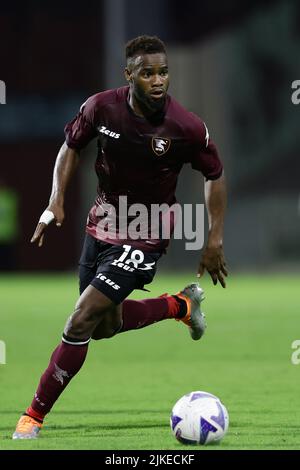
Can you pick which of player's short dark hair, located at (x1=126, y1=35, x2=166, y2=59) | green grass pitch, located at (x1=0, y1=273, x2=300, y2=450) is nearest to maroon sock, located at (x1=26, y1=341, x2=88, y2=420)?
green grass pitch, located at (x1=0, y1=273, x2=300, y2=450)

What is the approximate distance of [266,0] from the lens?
24656 mm

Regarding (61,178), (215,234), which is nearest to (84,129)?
(61,178)

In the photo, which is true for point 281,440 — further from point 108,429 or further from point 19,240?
point 19,240

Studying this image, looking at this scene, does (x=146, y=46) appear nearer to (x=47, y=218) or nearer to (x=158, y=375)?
(x=47, y=218)

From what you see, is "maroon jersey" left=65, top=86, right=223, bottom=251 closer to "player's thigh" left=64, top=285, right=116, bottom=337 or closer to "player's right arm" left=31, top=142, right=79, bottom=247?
"player's right arm" left=31, top=142, right=79, bottom=247

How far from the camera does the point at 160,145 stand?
23.7 feet

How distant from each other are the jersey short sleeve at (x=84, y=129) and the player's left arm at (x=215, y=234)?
78 cm

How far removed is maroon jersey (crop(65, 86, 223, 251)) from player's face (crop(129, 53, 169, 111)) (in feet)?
0.81

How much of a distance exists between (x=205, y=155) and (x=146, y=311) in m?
1.67

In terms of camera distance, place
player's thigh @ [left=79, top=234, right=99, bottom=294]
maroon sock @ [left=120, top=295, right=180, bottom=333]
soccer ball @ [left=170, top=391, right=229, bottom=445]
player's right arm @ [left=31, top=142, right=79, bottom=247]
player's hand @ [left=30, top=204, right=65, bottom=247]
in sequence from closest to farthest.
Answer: soccer ball @ [left=170, top=391, right=229, bottom=445] < player's hand @ [left=30, top=204, right=65, bottom=247] < player's right arm @ [left=31, top=142, right=79, bottom=247] < player's thigh @ [left=79, top=234, right=99, bottom=294] < maroon sock @ [left=120, top=295, right=180, bottom=333]

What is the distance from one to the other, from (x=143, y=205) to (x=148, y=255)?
1.00ft

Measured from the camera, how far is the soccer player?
690cm

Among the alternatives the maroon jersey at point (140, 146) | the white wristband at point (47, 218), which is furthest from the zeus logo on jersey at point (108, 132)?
the white wristband at point (47, 218)

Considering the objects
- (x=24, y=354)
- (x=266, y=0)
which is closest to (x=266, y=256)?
(x=266, y=0)
